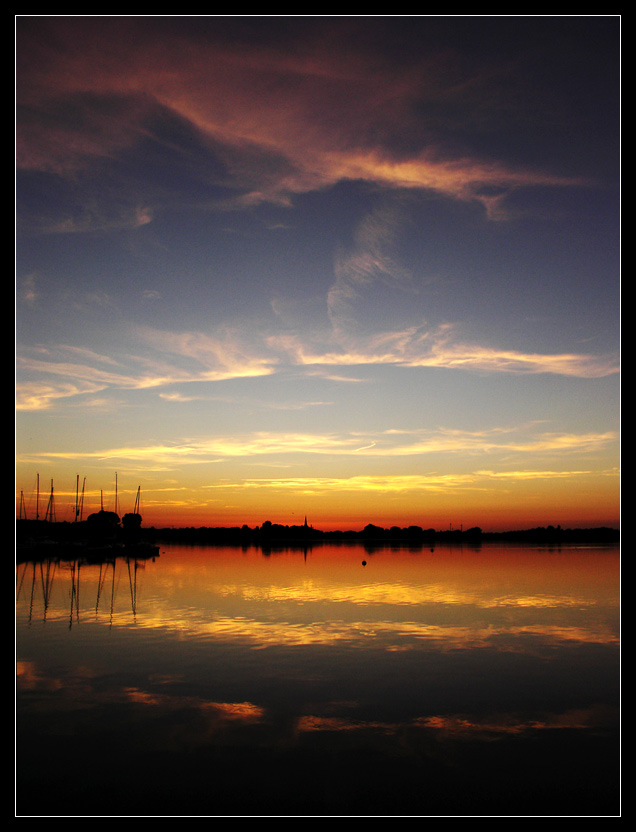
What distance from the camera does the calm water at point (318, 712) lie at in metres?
12.6

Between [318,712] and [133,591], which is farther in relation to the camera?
[133,591]

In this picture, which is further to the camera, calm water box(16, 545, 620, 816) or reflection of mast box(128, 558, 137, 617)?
reflection of mast box(128, 558, 137, 617)

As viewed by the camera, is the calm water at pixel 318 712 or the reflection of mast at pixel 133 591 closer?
the calm water at pixel 318 712

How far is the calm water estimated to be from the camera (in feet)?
41.3

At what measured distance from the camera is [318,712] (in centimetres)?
1805

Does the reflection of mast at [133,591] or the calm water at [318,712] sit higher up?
the calm water at [318,712]

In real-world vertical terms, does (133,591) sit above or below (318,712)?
below

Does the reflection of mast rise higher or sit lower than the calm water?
lower

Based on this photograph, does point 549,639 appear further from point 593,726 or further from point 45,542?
point 45,542
